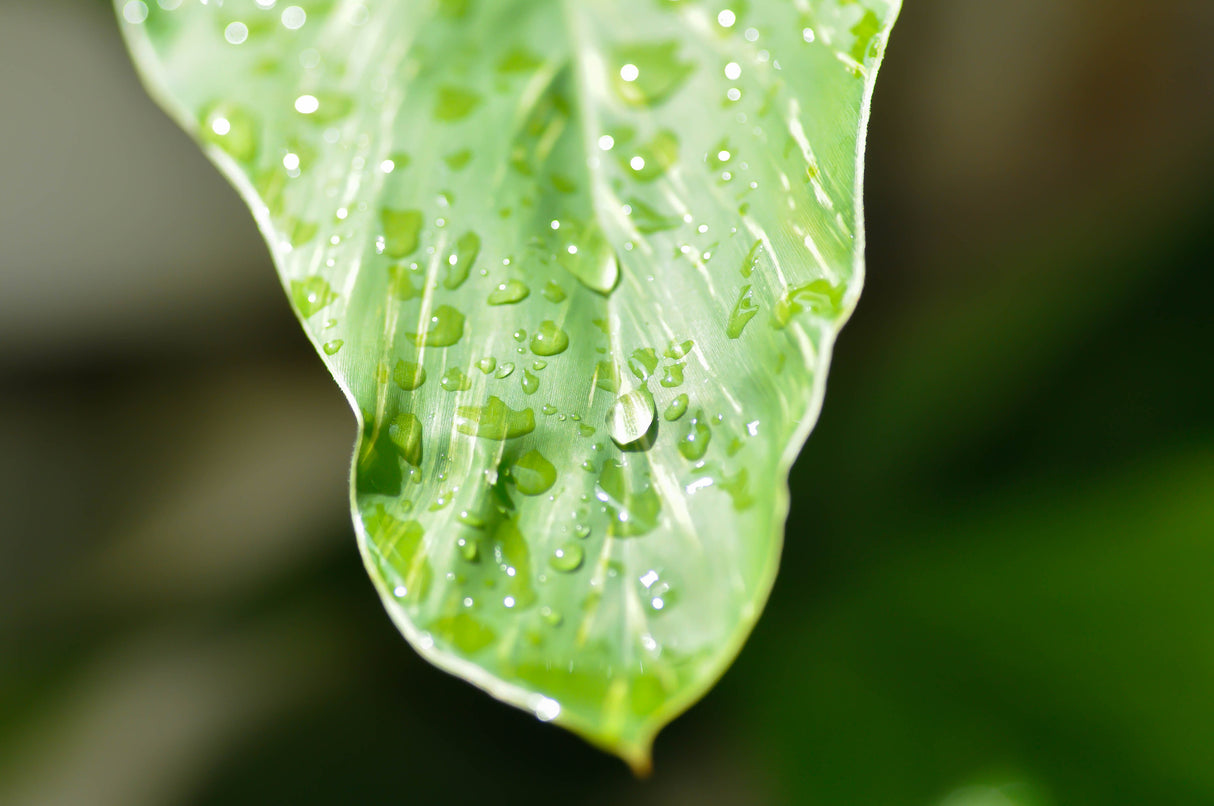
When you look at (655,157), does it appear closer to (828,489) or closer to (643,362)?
(643,362)

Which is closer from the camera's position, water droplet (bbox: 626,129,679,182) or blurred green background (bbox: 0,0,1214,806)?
water droplet (bbox: 626,129,679,182)

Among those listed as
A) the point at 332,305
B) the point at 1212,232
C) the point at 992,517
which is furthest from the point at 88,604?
the point at 1212,232

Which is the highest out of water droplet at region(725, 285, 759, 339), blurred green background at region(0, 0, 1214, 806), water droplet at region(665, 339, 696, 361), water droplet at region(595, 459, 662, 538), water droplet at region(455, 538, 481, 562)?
water droplet at region(725, 285, 759, 339)

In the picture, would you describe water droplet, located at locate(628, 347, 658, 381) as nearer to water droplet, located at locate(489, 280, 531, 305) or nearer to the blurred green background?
water droplet, located at locate(489, 280, 531, 305)

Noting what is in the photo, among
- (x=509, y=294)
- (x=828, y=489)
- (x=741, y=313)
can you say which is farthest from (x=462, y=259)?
(x=828, y=489)

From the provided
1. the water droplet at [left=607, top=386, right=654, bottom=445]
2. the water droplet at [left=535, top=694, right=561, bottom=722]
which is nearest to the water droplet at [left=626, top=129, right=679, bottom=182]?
the water droplet at [left=607, top=386, right=654, bottom=445]

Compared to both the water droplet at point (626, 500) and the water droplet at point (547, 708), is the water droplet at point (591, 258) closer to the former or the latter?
the water droplet at point (626, 500)

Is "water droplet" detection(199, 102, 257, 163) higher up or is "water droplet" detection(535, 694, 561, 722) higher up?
"water droplet" detection(199, 102, 257, 163)
